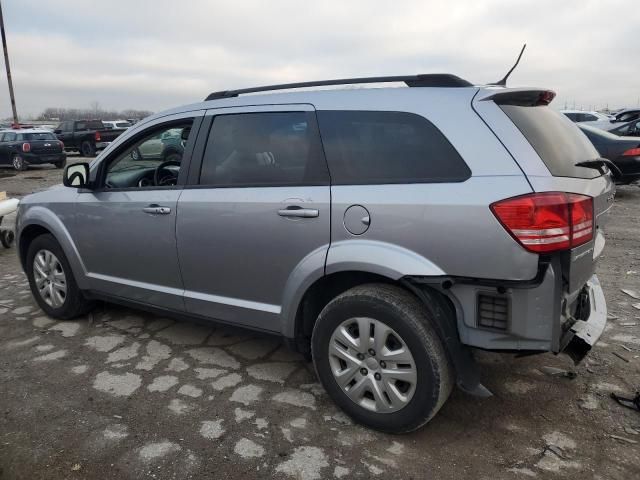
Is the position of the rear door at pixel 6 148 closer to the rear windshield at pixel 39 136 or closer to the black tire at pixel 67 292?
the rear windshield at pixel 39 136

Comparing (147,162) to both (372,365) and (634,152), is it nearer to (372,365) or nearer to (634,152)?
(372,365)

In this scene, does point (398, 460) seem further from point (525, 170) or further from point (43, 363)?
point (43, 363)

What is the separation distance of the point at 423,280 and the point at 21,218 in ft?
12.1

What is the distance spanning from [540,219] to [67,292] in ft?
12.1

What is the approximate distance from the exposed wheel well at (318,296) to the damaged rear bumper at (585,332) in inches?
38.4

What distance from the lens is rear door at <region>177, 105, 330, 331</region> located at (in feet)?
9.23

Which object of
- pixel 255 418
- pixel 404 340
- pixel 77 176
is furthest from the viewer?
pixel 77 176

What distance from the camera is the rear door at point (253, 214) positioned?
2812mm

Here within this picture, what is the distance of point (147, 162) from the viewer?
4.19m

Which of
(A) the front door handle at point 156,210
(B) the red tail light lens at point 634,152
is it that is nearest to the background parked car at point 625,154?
(B) the red tail light lens at point 634,152

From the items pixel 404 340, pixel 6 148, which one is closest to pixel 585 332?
pixel 404 340

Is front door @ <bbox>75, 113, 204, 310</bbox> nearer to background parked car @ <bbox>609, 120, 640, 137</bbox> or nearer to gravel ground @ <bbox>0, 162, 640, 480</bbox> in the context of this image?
gravel ground @ <bbox>0, 162, 640, 480</bbox>

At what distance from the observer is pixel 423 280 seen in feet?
7.97

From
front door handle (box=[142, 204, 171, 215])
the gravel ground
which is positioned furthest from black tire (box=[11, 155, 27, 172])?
front door handle (box=[142, 204, 171, 215])
